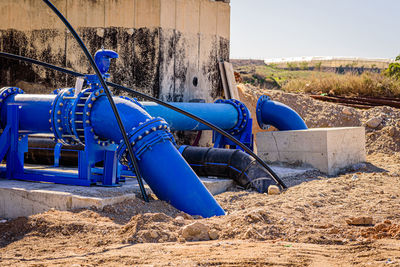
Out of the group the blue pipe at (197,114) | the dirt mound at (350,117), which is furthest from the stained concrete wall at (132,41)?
the dirt mound at (350,117)

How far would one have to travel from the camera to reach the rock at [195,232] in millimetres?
3189

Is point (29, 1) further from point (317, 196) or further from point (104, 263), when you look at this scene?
point (104, 263)

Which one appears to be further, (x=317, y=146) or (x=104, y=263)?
(x=317, y=146)

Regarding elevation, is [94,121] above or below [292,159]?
above

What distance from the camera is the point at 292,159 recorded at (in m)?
7.48

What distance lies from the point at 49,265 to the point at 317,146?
5.24 m

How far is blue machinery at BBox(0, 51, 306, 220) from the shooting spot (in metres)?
4.23

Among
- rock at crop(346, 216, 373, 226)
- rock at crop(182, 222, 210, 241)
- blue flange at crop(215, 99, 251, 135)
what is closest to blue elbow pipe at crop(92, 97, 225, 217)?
rock at crop(182, 222, 210, 241)

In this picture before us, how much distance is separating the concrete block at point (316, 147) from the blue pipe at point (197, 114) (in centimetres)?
69

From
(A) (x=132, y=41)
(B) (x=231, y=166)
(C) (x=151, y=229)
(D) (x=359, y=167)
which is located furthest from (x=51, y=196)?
(D) (x=359, y=167)

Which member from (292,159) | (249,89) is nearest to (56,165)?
(292,159)

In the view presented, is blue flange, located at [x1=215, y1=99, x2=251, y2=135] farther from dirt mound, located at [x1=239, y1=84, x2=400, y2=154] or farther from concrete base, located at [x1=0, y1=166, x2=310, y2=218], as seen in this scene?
concrete base, located at [x1=0, y1=166, x2=310, y2=218]

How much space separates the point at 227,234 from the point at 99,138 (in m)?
2.06

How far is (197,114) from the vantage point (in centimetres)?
676
